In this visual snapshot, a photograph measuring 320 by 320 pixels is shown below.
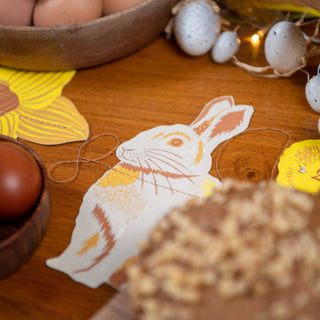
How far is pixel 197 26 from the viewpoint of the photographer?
84 centimetres

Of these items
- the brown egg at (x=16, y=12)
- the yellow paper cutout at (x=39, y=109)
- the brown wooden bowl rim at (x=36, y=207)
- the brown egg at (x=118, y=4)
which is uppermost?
the brown egg at (x=118, y=4)

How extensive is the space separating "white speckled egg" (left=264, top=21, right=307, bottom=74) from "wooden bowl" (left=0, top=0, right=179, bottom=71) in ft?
0.69

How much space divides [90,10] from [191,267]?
57 centimetres

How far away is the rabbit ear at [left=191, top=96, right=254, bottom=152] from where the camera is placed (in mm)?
736

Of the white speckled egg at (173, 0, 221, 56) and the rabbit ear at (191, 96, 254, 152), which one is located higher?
the white speckled egg at (173, 0, 221, 56)

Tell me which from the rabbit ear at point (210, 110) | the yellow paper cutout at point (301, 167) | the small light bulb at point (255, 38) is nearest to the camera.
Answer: the yellow paper cutout at point (301, 167)

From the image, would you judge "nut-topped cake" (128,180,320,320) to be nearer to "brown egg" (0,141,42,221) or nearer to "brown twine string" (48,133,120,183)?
"brown egg" (0,141,42,221)

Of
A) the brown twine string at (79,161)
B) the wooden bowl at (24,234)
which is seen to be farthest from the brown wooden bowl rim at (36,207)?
the brown twine string at (79,161)

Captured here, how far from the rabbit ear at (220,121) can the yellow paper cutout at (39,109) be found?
0.21m

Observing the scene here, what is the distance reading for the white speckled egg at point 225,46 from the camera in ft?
2.81

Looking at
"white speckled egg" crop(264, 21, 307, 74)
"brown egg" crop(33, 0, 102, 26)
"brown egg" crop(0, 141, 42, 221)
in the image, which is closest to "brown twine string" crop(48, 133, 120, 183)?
"brown egg" crop(0, 141, 42, 221)

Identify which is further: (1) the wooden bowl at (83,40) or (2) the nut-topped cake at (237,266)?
(1) the wooden bowl at (83,40)

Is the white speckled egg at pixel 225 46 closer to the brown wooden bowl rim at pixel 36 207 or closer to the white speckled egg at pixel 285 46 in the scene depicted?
Result: the white speckled egg at pixel 285 46

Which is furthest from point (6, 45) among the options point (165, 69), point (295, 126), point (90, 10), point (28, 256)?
point (295, 126)
